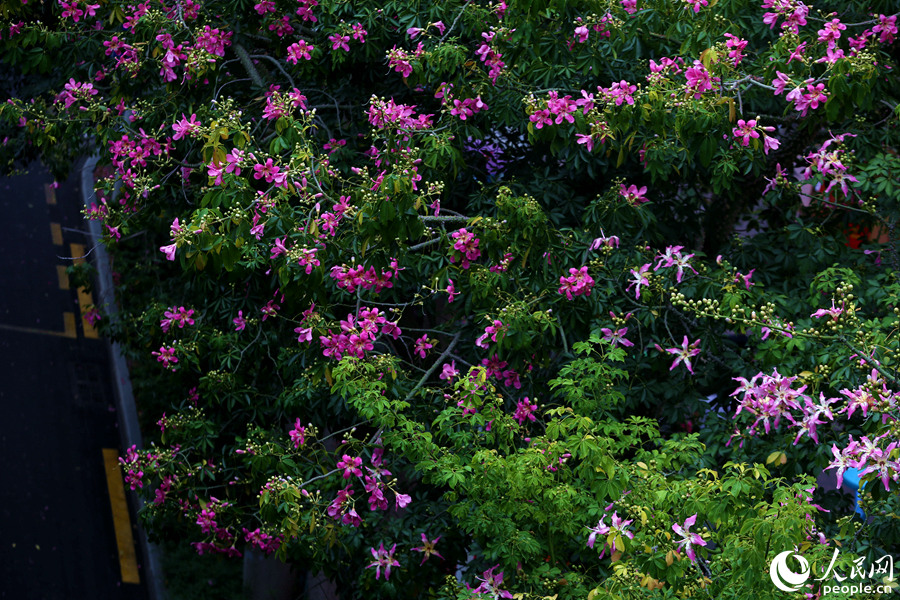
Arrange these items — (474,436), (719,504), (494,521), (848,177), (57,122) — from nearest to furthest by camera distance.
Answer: (719,504) < (494,521) < (474,436) < (848,177) < (57,122)

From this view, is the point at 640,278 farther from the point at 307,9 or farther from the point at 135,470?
the point at 135,470

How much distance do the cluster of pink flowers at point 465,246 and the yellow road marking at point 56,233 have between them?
11.3m

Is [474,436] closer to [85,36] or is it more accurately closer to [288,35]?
[288,35]

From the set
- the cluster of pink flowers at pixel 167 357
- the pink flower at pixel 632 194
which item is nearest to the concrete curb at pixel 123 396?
the cluster of pink flowers at pixel 167 357

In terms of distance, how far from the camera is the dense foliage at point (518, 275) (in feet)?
15.6

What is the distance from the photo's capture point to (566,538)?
5.10m

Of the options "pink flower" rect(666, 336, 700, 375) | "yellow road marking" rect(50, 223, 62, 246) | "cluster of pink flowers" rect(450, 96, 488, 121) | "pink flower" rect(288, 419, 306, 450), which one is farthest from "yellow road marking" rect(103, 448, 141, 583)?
"pink flower" rect(666, 336, 700, 375)

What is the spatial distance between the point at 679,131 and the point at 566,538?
2306 millimetres

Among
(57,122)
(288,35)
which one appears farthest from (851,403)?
(57,122)

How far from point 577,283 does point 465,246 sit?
2.28ft

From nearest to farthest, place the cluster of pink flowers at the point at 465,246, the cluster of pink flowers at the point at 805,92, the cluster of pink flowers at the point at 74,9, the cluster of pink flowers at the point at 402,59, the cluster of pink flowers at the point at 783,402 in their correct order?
the cluster of pink flowers at the point at 783,402 → the cluster of pink flowers at the point at 805,92 → the cluster of pink flowers at the point at 465,246 → the cluster of pink flowers at the point at 402,59 → the cluster of pink flowers at the point at 74,9

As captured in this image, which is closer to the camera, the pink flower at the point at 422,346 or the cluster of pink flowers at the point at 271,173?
the cluster of pink flowers at the point at 271,173

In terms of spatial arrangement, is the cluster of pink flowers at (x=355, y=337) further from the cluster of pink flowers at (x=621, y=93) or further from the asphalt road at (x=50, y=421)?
the asphalt road at (x=50, y=421)

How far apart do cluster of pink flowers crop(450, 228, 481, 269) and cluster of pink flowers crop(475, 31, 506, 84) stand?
1.16m
